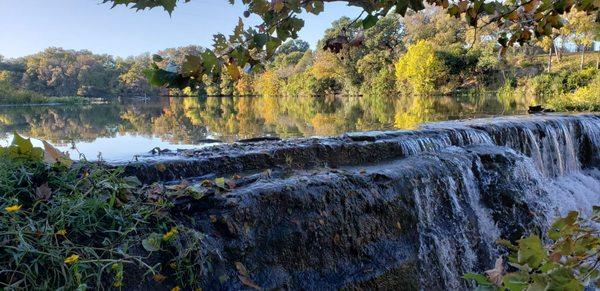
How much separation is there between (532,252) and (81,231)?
237 centimetres

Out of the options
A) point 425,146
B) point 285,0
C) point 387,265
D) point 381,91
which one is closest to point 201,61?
point 285,0

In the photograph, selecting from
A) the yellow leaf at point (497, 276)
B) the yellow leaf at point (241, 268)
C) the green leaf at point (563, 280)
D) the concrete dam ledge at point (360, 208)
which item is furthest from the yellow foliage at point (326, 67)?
the green leaf at point (563, 280)

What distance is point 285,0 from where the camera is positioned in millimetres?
1144

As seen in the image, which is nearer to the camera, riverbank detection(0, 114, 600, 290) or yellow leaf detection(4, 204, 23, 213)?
yellow leaf detection(4, 204, 23, 213)

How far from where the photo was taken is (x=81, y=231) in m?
2.43

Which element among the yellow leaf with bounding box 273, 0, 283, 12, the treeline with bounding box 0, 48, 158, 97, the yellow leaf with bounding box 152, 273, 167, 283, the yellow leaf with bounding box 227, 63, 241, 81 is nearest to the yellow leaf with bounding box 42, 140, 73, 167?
the yellow leaf with bounding box 152, 273, 167, 283

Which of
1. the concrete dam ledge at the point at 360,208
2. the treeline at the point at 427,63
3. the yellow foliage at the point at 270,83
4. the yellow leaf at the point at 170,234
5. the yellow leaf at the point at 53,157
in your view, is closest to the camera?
the yellow leaf at the point at 170,234

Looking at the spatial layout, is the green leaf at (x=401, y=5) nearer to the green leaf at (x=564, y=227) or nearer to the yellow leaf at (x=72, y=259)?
the green leaf at (x=564, y=227)

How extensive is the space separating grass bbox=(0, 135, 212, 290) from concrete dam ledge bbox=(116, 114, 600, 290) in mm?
269

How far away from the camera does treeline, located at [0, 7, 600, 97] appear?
3566cm

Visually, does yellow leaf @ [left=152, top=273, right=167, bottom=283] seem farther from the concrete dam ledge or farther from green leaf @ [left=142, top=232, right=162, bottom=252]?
the concrete dam ledge

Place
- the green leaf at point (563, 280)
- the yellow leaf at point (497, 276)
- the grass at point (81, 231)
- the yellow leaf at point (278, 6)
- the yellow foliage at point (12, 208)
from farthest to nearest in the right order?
1. the yellow foliage at point (12, 208)
2. the grass at point (81, 231)
3. the yellow leaf at point (278, 6)
4. the yellow leaf at point (497, 276)
5. the green leaf at point (563, 280)

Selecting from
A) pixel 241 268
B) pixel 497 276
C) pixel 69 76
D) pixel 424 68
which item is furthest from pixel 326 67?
pixel 497 276

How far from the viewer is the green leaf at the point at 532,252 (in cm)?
82
